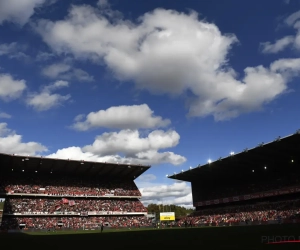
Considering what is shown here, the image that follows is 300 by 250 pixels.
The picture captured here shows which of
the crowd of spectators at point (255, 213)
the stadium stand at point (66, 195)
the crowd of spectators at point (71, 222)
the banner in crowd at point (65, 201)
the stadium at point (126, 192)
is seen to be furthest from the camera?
the banner in crowd at point (65, 201)

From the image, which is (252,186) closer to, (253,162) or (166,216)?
(253,162)

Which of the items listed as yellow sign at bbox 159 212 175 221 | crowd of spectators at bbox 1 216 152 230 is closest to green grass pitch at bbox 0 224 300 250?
crowd of spectators at bbox 1 216 152 230

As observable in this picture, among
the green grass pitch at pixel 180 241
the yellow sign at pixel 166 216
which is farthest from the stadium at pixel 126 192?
the green grass pitch at pixel 180 241

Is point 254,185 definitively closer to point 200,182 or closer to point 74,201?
point 200,182

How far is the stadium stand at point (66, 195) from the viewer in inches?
2857

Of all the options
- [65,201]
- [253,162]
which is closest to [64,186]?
[65,201]

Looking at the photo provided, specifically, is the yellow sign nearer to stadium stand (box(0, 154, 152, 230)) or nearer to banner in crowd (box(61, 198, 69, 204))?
stadium stand (box(0, 154, 152, 230))

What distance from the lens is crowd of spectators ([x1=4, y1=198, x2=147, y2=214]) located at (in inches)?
2899

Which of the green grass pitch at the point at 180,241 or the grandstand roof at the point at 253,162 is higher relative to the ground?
the grandstand roof at the point at 253,162

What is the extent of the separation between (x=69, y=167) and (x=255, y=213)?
1849 inches

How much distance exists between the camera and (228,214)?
239 ft

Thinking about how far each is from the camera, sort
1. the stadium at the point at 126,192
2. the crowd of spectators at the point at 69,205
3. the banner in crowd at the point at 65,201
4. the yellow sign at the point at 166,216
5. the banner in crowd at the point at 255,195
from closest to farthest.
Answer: the stadium at the point at 126,192 → the banner in crowd at the point at 255,195 → the crowd of spectators at the point at 69,205 → the banner in crowd at the point at 65,201 → the yellow sign at the point at 166,216

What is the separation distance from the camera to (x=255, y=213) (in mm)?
66938

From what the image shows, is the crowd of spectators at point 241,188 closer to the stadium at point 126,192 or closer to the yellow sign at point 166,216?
the stadium at point 126,192
